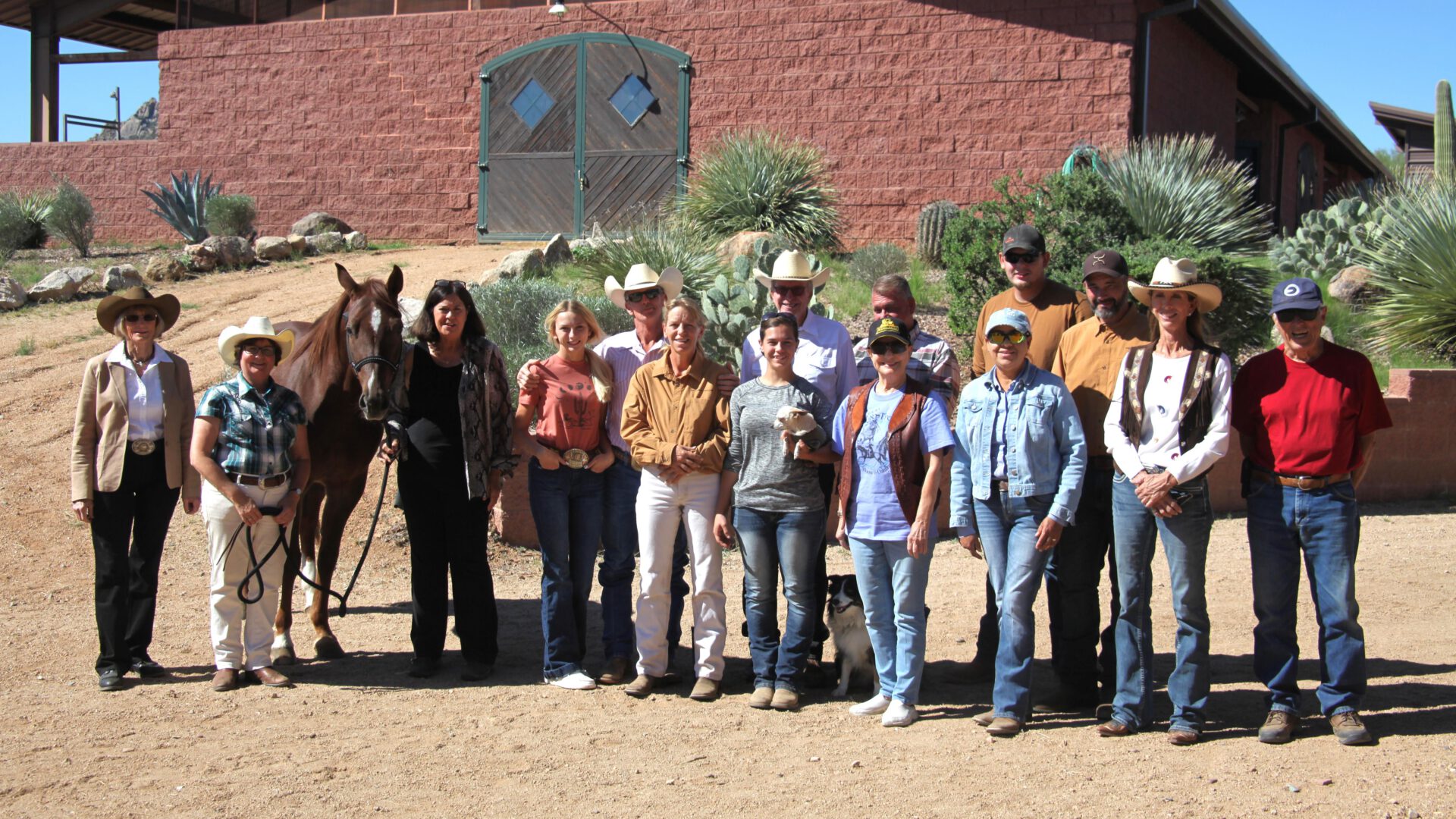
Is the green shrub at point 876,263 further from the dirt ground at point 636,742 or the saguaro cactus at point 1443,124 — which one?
the saguaro cactus at point 1443,124

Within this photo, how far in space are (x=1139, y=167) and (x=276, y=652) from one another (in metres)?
10.3

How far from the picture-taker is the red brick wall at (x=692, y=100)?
53.4ft

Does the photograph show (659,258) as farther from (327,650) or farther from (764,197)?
(327,650)

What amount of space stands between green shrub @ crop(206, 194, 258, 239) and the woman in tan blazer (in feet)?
46.2

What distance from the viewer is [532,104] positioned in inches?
734

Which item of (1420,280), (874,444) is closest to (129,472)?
(874,444)

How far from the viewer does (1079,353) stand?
5.43m

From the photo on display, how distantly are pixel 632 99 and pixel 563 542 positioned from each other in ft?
43.4

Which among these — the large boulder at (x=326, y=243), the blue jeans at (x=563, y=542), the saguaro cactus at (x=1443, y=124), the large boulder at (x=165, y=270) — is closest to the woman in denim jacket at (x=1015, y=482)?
the blue jeans at (x=563, y=542)

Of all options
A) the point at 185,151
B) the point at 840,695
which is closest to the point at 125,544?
the point at 840,695

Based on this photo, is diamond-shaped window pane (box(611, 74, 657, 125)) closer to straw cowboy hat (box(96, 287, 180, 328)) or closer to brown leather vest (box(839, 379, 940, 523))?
straw cowboy hat (box(96, 287, 180, 328))

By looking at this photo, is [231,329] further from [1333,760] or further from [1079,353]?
[1333,760]

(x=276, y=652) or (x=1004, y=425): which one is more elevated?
(x=1004, y=425)

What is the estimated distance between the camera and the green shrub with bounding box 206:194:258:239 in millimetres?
19172
